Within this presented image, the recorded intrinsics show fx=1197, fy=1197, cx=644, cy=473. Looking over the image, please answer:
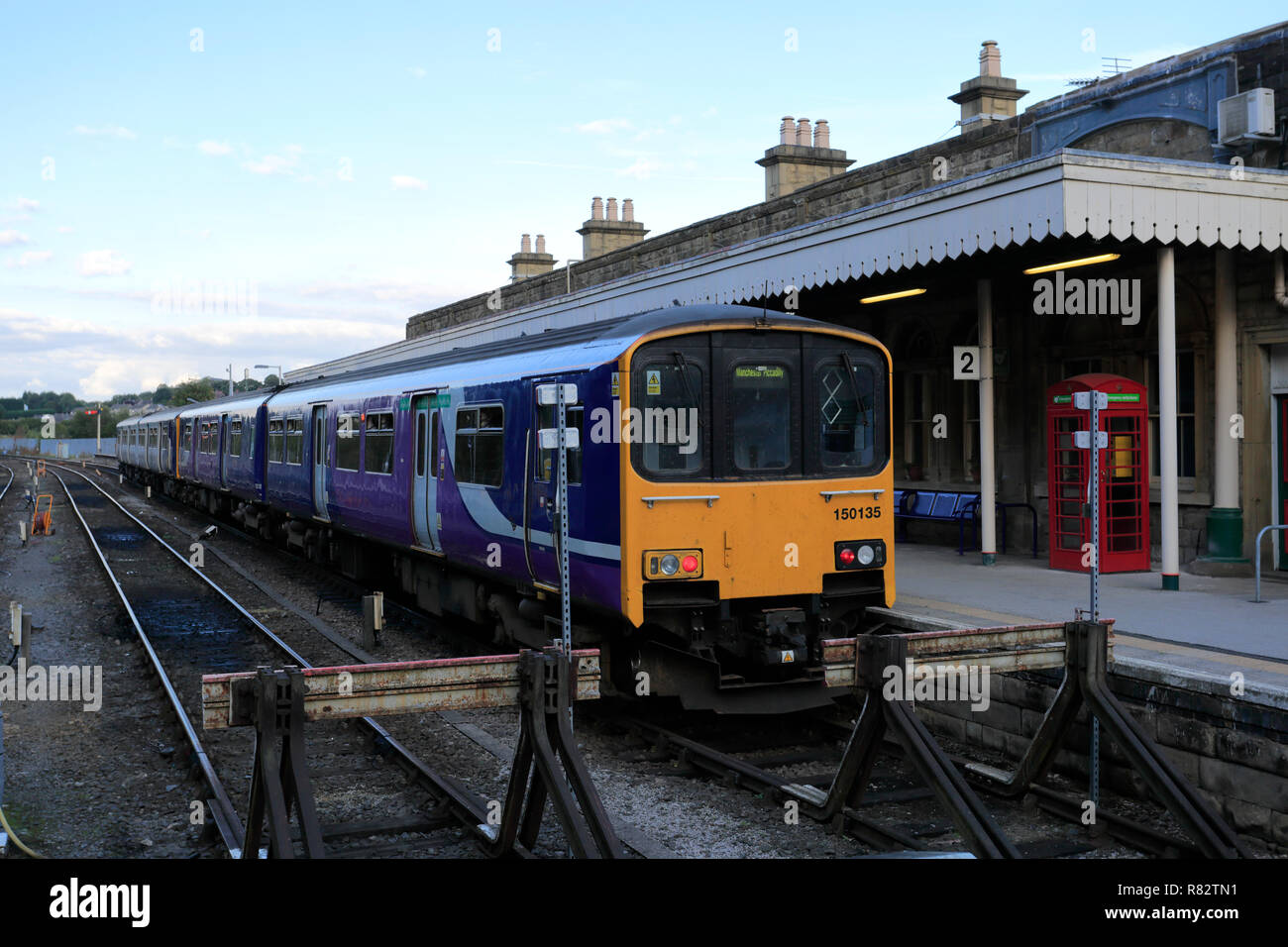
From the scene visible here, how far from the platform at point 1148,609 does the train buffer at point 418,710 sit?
381 cm

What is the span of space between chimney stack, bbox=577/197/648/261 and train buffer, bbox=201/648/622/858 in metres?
24.5

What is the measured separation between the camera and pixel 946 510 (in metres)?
16.7

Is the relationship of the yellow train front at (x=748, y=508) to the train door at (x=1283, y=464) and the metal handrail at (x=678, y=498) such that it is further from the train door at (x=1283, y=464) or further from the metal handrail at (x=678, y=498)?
the train door at (x=1283, y=464)

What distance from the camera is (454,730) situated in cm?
934

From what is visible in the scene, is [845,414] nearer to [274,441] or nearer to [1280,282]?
[1280,282]

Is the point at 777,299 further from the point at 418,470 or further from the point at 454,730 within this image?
the point at 454,730

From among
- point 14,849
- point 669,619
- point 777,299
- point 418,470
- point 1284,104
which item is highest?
point 1284,104

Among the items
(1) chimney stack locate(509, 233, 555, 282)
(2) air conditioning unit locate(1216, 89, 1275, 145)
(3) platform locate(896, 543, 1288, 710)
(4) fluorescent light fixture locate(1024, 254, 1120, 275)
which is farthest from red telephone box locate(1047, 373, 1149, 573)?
(1) chimney stack locate(509, 233, 555, 282)
